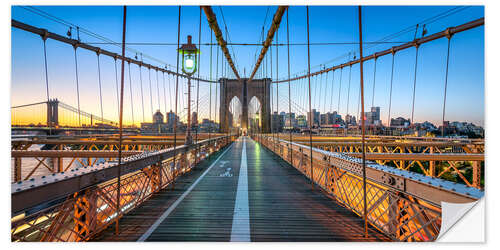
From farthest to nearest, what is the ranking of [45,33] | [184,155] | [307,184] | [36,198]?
1. [45,33]
2. [184,155]
3. [307,184]
4. [36,198]

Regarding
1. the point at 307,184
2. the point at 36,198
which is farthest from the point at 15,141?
the point at 307,184

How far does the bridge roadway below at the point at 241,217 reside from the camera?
2516 millimetres

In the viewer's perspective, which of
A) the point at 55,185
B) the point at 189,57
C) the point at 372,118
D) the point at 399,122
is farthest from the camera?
the point at 372,118

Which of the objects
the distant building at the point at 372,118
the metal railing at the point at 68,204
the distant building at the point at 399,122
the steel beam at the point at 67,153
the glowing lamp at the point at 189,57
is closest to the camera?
the metal railing at the point at 68,204

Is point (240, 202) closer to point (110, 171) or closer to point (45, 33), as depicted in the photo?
point (110, 171)

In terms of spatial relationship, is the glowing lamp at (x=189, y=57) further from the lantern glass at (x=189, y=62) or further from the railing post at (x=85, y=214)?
the railing post at (x=85, y=214)

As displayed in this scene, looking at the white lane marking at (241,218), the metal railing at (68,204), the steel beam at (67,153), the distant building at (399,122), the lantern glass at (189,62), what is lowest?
the white lane marking at (241,218)

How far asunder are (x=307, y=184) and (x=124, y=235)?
3.75 m

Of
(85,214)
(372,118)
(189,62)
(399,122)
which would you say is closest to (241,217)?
(85,214)

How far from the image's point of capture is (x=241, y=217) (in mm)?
3004

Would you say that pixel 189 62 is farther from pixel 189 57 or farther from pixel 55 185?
pixel 55 185

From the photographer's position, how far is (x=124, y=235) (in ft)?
8.09

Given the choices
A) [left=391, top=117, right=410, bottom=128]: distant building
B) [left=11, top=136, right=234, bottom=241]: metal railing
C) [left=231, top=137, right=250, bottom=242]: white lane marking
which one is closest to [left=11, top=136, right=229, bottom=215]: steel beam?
[left=11, top=136, right=234, bottom=241]: metal railing

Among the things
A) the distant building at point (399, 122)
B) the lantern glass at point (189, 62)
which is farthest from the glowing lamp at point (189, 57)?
the distant building at point (399, 122)
